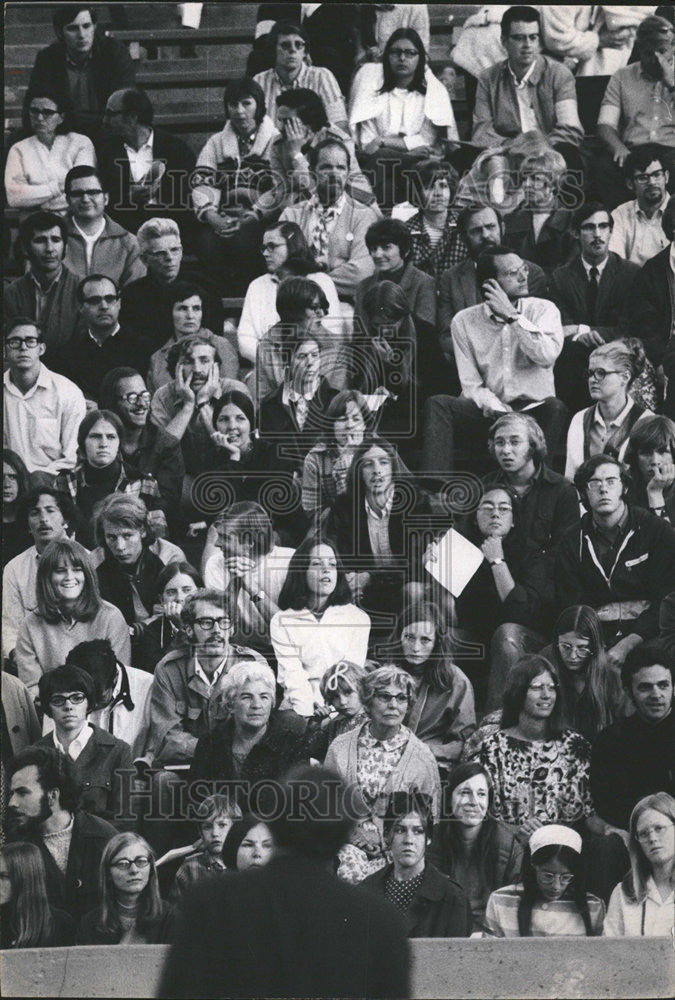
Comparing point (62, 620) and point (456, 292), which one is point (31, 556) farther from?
point (456, 292)

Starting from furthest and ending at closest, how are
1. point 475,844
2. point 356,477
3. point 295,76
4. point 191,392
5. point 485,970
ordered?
point 295,76
point 191,392
point 356,477
point 475,844
point 485,970

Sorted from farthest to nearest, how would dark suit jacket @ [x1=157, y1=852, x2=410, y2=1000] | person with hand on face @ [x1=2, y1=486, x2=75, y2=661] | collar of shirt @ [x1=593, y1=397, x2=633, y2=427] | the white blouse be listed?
1. collar of shirt @ [x1=593, y1=397, x2=633, y2=427]
2. person with hand on face @ [x1=2, y1=486, x2=75, y2=661]
3. the white blouse
4. dark suit jacket @ [x1=157, y1=852, x2=410, y2=1000]

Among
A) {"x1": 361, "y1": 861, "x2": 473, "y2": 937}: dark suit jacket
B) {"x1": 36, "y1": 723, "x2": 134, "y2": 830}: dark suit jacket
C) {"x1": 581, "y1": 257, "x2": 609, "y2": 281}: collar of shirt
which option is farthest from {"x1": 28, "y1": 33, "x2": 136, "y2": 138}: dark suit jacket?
{"x1": 361, "y1": 861, "x2": 473, "y2": 937}: dark suit jacket

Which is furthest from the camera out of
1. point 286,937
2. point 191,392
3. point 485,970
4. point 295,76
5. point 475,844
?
point 295,76

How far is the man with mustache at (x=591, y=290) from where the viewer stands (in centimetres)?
803

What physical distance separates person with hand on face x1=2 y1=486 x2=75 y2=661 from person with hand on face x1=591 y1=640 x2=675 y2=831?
2.68 meters

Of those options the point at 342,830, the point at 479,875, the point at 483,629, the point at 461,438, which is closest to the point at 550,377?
the point at 461,438

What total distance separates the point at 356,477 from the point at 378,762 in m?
1.32

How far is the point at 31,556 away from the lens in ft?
26.0

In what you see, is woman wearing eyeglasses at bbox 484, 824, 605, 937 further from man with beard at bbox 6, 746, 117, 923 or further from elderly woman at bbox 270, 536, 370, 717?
man with beard at bbox 6, 746, 117, 923

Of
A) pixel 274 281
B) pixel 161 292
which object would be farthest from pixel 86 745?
pixel 274 281

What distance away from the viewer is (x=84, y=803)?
25.4ft

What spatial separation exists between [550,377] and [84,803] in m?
2.93

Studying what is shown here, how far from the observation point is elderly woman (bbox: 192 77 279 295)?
805cm
